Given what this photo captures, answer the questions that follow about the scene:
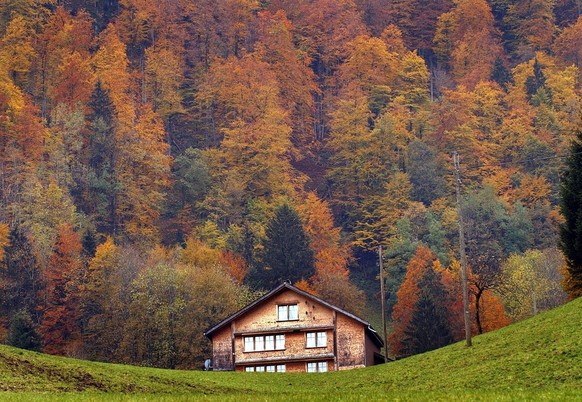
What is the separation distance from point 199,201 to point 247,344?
72010 millimetres

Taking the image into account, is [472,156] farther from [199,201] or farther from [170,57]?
[170,57]

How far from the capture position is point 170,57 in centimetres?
19362

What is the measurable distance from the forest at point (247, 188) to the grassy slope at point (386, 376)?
36.1 metres

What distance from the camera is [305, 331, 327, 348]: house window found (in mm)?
87062

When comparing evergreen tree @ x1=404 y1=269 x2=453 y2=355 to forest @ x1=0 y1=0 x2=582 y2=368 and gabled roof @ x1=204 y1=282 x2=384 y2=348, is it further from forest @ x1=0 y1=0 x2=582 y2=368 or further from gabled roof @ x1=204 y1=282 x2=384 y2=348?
gabled roof @ x1=204 y1=282 x2=384 y2=348

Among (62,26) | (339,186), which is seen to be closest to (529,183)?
(339,186)

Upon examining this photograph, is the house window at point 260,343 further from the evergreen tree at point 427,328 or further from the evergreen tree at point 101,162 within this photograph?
the evergreen tree at point 101,162

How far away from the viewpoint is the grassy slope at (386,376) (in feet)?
146

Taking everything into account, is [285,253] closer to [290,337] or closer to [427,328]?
[427,328]

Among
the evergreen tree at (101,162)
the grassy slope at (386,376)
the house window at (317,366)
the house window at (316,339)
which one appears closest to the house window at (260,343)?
the house window at (316,339)

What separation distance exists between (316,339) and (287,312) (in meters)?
3.12

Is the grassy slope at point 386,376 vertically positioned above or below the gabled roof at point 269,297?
below

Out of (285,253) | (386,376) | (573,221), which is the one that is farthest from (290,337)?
(285,253)

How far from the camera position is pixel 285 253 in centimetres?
12800
